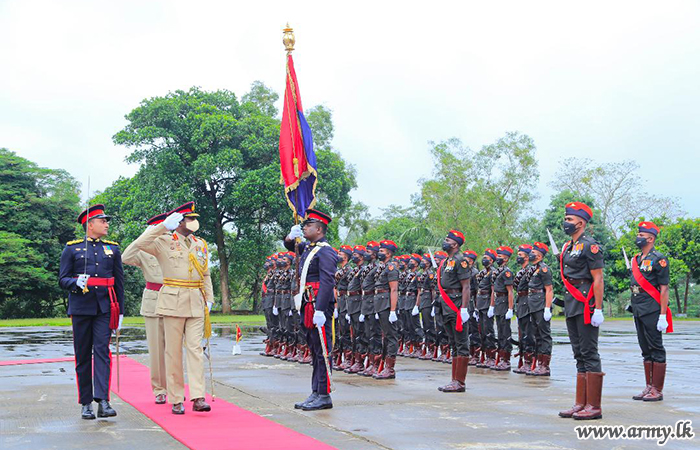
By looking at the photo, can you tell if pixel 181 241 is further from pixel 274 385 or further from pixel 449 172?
pixel 449 172

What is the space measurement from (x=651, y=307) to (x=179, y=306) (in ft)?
17.5

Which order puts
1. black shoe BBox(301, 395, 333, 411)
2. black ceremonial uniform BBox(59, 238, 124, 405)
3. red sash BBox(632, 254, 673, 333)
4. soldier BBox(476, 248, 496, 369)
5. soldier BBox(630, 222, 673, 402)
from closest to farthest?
black ceremonial uniform BBox(59, 238, 124, 405) → black shoe BBox(301, 395, 333, 411) → soldier BBox(630, 222, 673, 402) → red sash BBox(632, 254, 673, 333) → soldier BBox(476, 248, 496, 369)

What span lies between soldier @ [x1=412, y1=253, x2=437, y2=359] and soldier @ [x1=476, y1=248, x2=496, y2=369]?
1140 millimetres

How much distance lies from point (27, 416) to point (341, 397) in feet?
11.1

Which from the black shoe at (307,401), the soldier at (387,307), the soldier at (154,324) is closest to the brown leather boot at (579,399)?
the black shoe at (307,401)

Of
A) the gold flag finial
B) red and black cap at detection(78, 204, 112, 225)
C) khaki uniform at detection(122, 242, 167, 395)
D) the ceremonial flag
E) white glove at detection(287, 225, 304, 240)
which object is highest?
the gold flag finial

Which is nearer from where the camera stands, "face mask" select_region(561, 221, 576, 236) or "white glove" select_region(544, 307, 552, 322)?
"face mask" select_region(561, 221, 576, 236)

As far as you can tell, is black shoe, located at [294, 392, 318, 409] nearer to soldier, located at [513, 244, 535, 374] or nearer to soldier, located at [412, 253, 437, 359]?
soldier, located at [513, 244, 535, 374]

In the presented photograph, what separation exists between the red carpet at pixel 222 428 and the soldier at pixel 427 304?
667 cm

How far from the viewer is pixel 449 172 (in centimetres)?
4278

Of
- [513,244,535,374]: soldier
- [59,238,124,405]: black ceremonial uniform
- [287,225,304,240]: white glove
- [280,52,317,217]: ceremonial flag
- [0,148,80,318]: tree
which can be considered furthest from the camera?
[0,148,80,318]: tree

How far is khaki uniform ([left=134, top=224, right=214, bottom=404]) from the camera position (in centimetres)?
740

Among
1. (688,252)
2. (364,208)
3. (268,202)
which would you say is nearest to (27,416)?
(268,202)

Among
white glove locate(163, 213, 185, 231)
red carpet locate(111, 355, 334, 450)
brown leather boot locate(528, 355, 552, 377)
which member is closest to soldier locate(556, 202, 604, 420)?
red carpet locate(111, 355, 334, 450)
